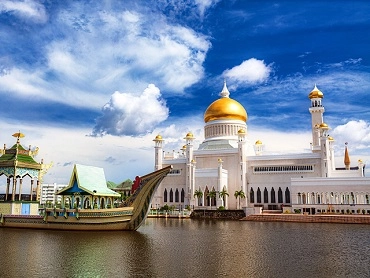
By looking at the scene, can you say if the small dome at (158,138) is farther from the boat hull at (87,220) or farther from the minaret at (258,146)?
the boat hull at (87,220)

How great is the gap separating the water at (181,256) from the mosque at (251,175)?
A: 2237 cm

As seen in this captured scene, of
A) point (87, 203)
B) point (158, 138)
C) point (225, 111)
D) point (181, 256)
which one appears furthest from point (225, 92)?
point (181, 256)

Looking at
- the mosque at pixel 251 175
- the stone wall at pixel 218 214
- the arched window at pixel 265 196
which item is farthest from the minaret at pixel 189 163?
the arched window at pixel 265 196

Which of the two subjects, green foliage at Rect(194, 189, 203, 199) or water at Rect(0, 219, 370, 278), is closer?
water at Rect(0, 219, 370, 278)

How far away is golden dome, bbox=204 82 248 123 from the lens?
5878 centimetres

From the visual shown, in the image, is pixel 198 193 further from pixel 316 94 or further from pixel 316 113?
pixel 316 94

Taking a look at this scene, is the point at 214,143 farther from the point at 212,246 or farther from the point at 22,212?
the point at 212,246

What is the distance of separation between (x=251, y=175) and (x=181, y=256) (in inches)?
1470

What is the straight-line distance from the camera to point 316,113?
5572 cm

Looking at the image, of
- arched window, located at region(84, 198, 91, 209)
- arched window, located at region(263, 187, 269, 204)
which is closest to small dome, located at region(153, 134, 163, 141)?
arched window, located at region(263, 187, 269, 204)

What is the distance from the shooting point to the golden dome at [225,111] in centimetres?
5878

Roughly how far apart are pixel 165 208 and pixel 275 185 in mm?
14929

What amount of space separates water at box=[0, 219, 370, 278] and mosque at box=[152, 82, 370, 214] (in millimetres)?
22372

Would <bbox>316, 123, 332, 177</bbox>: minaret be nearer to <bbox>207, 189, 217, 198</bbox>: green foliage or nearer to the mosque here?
the mosque
